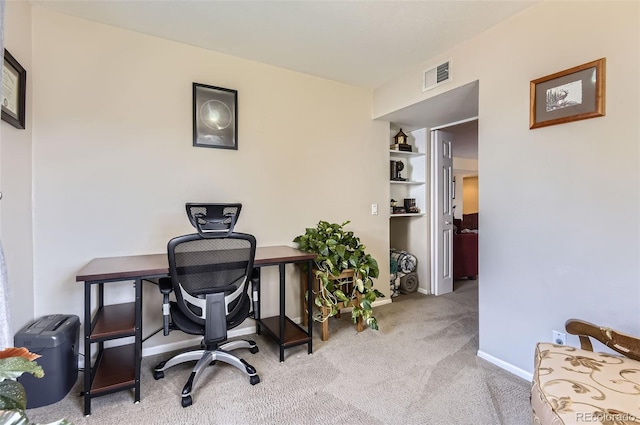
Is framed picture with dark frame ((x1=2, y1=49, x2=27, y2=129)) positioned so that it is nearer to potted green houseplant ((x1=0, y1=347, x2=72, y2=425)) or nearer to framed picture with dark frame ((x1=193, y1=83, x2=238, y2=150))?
framed picture with dark frame ((x1=193, y1=83, x2=238, y2=150))

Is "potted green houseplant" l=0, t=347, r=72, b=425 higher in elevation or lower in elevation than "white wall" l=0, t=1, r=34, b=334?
lower

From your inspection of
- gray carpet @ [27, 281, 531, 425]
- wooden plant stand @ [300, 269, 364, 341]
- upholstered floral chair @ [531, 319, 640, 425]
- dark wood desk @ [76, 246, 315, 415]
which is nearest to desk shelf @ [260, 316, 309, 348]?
dark wood desk @ [76, 246, 315, 415]

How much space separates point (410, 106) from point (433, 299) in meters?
2.27

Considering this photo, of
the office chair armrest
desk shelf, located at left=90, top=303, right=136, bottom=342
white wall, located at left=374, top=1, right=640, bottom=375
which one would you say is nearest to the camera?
white wall, located at left=374, top=1, right=640, bottom=375

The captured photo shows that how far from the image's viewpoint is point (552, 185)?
6.15 ft

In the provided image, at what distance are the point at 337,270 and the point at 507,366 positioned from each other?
1392 millimetres

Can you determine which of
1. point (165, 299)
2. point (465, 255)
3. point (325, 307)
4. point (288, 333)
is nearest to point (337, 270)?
point (325, 307)

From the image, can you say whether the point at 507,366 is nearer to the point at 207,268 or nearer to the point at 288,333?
the point at 288,333

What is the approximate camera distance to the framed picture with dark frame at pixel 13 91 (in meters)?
1.64

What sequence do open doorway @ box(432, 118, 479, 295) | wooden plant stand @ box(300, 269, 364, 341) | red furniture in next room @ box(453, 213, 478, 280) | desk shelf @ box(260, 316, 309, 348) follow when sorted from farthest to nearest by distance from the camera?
1. red furniture in next room @ box(453, 213, 478, 280)
2. open doorway @ box(432, 118, 479, 295)
3. wooden plant stand @ box(300, 269, 364, 341)
4. desk shelf @ box(260, 316, 309, 348)

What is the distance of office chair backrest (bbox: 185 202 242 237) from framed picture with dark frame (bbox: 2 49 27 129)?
1.05 m

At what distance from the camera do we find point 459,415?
1650 mm

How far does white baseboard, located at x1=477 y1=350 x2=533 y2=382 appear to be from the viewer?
2.00 metres

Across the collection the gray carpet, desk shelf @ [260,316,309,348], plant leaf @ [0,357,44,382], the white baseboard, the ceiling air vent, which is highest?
the ceiling air vent
